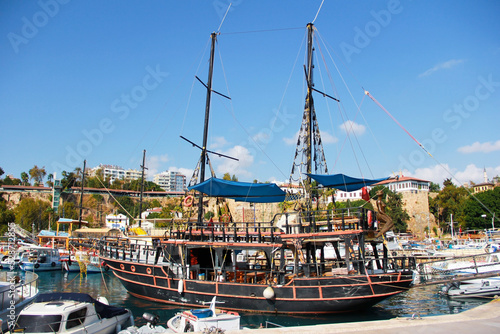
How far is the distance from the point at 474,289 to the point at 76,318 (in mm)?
18964

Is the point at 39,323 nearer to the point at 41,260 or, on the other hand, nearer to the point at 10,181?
the point at 41,260

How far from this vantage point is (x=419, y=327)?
867 centimetres

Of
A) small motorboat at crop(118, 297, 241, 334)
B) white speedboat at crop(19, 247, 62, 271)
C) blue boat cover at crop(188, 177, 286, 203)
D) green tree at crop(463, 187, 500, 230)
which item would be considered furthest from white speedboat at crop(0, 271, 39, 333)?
green tree at crop(463, 187, 500, 230)

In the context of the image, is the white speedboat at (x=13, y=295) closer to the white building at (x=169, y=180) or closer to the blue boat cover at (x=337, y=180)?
the blue boat cover at (x=337, y=180)

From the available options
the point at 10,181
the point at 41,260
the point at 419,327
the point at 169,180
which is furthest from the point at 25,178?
the point at 419,327

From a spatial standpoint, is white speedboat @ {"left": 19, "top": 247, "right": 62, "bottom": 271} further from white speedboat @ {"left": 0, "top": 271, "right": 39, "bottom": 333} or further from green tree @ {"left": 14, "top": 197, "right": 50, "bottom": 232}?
green tree @ {"left": 14, "top": 197, "right": 50, "bottom": 232}

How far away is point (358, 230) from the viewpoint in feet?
45.7

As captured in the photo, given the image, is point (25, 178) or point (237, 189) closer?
point (237, 189)

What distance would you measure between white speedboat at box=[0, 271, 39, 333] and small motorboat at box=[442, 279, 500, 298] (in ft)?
66.1

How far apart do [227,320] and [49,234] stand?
36.0 metres

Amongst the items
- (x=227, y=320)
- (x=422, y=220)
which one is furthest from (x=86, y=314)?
(x=422, y=220)

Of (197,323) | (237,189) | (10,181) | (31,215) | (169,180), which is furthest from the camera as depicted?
(169,180)

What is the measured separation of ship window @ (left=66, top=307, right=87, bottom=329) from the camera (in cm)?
1043

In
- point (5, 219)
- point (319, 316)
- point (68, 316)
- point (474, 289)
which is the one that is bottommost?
point (474, 289)
